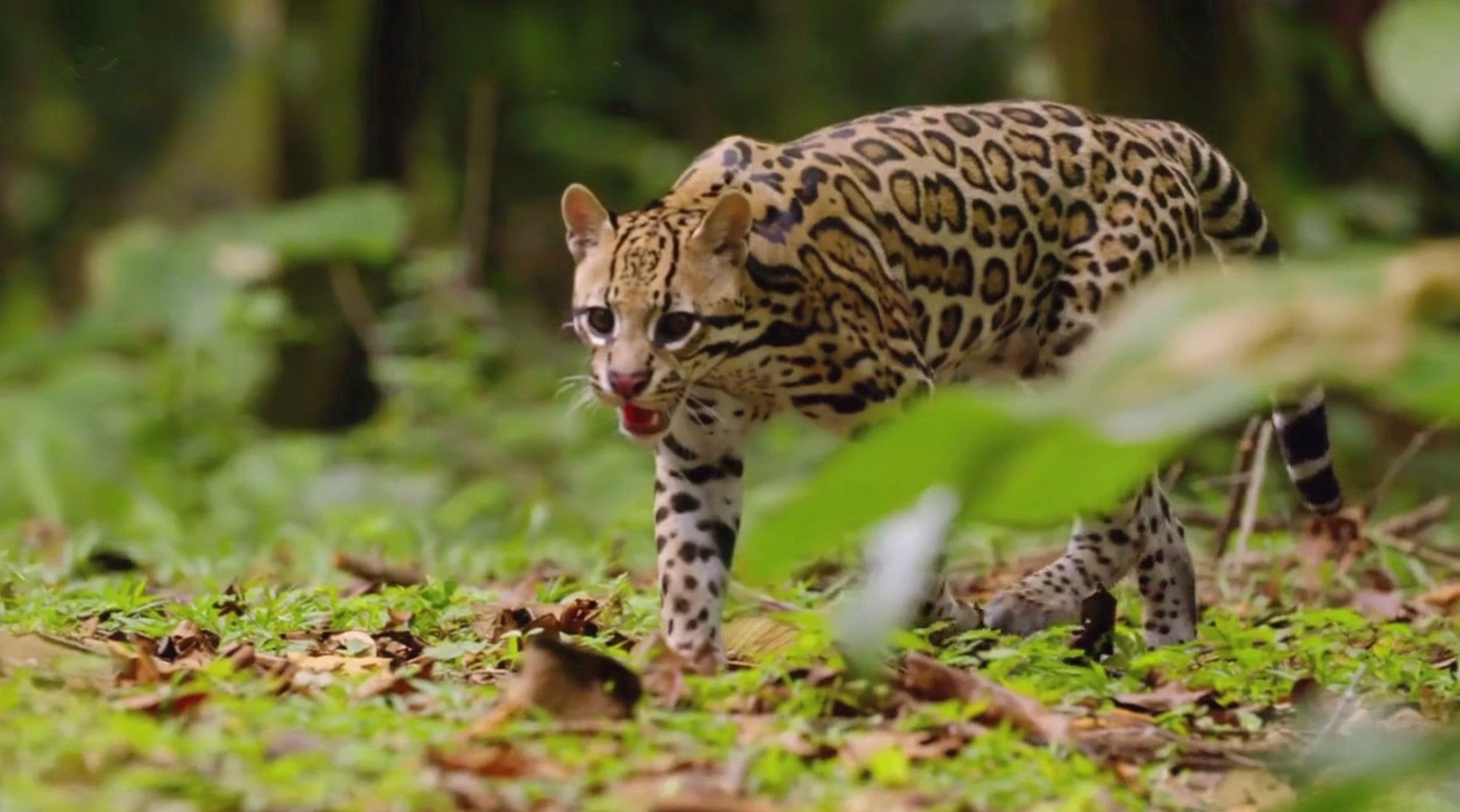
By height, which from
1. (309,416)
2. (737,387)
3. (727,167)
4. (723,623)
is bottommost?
(309,416)

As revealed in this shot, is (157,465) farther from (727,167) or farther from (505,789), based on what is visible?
(505,789)

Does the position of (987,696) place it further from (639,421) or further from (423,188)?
(423,188)

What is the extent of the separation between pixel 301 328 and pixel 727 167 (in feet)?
23.2

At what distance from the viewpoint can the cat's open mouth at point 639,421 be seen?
18.7 feet

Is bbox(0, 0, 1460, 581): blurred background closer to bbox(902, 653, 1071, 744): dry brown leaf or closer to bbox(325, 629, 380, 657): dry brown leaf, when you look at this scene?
bbox(325, 629, 380, 657): dry brown leaf

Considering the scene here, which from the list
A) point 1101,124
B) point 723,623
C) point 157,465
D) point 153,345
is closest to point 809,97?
point 153,345

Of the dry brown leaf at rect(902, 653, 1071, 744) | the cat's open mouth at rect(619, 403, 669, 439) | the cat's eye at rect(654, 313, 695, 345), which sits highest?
the cat's eye at rect(654, 313, 695, 345)

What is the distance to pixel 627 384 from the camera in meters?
5.55

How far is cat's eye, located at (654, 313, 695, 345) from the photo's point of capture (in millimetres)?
5664

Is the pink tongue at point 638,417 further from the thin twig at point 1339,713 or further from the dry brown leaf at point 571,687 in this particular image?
the thin twig at point 1339,713

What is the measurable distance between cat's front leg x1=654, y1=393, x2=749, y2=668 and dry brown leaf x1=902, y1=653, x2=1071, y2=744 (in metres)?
1.18

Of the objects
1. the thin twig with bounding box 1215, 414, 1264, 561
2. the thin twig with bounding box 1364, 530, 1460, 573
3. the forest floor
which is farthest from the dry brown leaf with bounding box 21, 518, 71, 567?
the thin twig with bounding box 1364, 530, 1460, 573

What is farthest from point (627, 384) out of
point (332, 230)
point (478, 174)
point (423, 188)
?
point (423, 188)

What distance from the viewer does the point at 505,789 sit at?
12.6 ft
